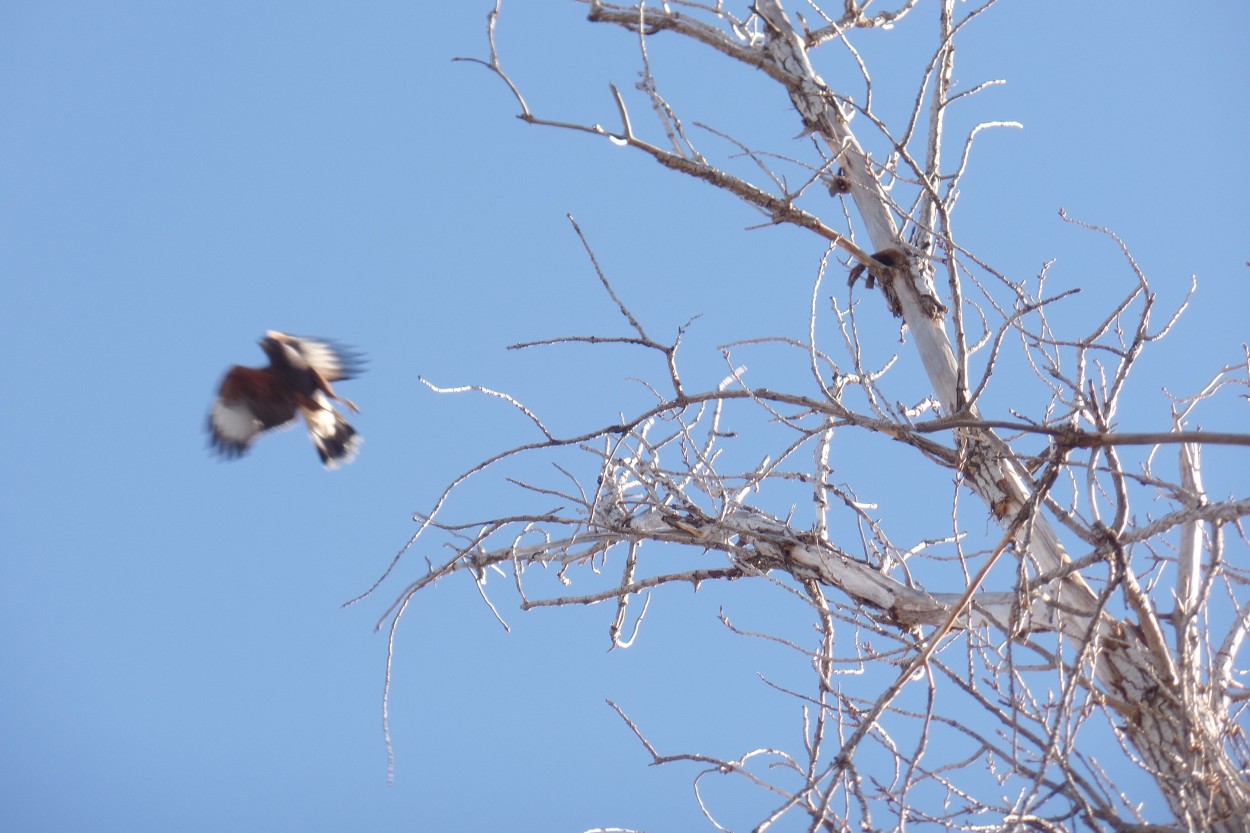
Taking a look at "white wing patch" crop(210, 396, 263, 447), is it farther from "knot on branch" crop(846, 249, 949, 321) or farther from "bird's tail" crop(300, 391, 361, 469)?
"knot on branch" crop(846, 249, 949, 321)

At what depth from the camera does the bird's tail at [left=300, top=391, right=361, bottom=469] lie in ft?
13.0

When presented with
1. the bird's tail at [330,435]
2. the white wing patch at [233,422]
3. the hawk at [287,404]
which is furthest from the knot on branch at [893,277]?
the white wing patch at [233,422]

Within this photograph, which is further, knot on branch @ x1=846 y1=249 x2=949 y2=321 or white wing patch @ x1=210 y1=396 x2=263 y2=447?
white wing patch @ x1=210 y1=396 x2=263 y2=447

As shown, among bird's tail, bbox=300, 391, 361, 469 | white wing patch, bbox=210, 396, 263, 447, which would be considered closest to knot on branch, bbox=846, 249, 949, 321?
bird's tail, bbox=300, 391, 361, 469

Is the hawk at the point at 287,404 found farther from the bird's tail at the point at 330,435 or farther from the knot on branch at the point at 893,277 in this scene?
the knot on branch at the point at 893,277

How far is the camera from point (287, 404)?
3975 millimetres

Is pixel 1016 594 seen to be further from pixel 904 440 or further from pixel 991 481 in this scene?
pixel 991 481

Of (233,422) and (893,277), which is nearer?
(893,277)

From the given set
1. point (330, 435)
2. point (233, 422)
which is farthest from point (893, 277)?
point (233, 422)

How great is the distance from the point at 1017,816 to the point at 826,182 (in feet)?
4.86

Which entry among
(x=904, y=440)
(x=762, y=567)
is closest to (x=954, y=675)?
(x=904, y=440)

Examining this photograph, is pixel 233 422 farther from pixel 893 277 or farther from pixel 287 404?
pixel 893 277

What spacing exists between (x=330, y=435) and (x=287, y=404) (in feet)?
0.63

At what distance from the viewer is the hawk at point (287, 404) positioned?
3881mm
